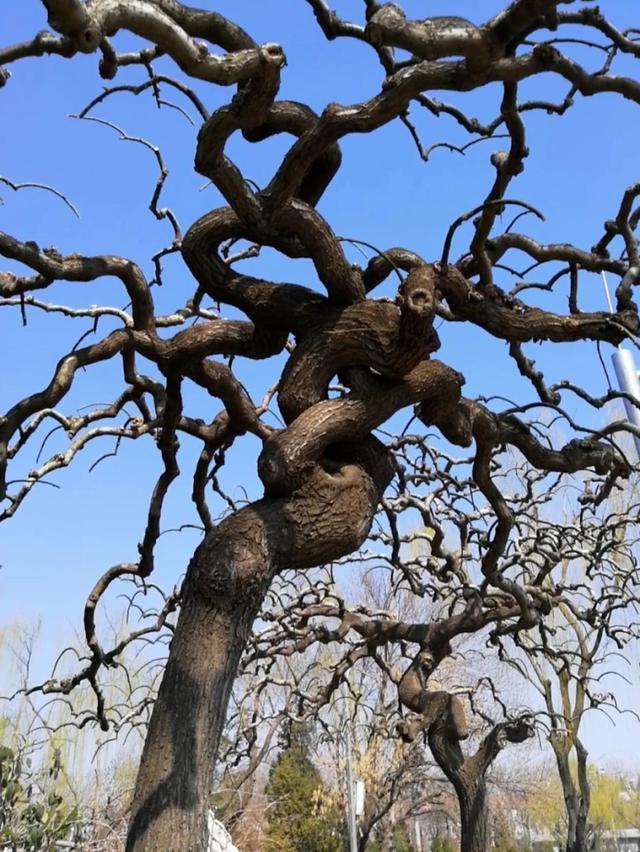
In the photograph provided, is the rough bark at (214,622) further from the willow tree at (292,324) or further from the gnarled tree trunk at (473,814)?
the gnarled tree trunk at (473,814)

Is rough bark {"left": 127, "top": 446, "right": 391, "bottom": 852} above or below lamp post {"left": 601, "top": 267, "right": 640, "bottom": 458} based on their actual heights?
below

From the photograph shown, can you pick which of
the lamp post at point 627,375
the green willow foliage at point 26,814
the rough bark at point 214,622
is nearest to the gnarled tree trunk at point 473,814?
the green willow foliage at point 26,814

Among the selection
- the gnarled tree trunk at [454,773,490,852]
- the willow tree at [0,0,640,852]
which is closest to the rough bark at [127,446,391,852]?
the willow tree at [0,0,640,852]

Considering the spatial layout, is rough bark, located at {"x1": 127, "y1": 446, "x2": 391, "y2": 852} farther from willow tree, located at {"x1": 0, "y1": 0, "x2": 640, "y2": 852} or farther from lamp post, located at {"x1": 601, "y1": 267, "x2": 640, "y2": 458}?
lamp post, located at {"x1": 601, "y1": 267, "x2": 640, "y2": 458}

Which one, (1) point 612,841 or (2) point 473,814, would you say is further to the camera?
(1) point 612,841

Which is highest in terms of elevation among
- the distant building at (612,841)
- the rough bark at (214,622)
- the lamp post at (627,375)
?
the lamp post at (627,375)

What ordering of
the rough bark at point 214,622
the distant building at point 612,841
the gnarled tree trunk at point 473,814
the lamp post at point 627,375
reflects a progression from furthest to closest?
the distant building at point 612,841
the gnarled tree trunk at point 473,814
the lamp post at point 627,375
the rough bark at point 214,622

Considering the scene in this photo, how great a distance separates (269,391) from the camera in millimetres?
5273

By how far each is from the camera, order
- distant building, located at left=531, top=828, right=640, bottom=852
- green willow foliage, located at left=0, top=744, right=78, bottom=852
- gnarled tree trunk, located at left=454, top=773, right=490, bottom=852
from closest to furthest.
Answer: green willow foliage, located at left=0, top=744, right=78, bottom=852 < gnarled tree trunk, located at left=454, top=773, right=490, bottom=852 < distant building, located at left=531, top=828, right=640, bottom=852

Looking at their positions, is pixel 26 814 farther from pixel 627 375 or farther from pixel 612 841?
pixel 612 841

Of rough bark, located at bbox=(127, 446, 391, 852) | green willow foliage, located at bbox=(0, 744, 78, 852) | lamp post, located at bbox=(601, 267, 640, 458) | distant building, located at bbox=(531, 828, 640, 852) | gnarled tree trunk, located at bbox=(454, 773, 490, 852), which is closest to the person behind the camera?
rough bark, located at bbox=(127, 446, 391, 852)

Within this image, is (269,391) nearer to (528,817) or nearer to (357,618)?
(357,618)

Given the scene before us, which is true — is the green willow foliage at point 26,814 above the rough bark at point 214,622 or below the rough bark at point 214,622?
below

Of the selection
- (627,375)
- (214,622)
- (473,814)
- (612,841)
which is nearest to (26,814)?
(473,814)
